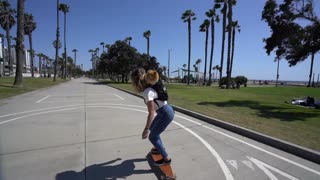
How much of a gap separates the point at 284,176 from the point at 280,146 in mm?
1864

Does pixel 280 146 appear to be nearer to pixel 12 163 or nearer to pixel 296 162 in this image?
pixel 296 162

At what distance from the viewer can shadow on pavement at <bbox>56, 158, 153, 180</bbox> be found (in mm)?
4445

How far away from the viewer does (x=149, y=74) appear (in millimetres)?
4375

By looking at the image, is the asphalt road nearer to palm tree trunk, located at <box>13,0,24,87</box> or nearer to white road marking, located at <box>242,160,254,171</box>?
white road marking, located at <box>242,160,254,171</box>

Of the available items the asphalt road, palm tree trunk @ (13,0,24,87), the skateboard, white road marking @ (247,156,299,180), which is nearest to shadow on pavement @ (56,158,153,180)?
the asphalt road

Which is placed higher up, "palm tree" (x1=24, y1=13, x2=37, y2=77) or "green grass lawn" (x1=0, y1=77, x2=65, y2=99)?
"palm tree" (x1=24, y1=13, x2=37, y2=77)

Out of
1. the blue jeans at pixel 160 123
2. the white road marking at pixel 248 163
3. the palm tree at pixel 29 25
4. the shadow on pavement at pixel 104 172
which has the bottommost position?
the shadow on pavement at pixel 104 172

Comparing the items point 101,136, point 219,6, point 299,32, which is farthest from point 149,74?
point 219,6

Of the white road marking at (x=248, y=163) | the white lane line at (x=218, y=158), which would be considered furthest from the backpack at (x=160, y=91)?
the white road marking at (x=248, y=163)

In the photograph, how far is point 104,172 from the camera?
4.65 m

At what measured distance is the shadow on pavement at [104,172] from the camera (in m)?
4.45

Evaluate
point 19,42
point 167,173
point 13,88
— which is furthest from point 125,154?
point 19,42

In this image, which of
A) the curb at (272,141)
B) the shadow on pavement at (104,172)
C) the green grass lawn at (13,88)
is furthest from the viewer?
the green grass lawn at (13,88)

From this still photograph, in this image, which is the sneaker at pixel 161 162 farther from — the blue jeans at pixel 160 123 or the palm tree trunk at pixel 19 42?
the palm tree trunk at pixel 19 42
